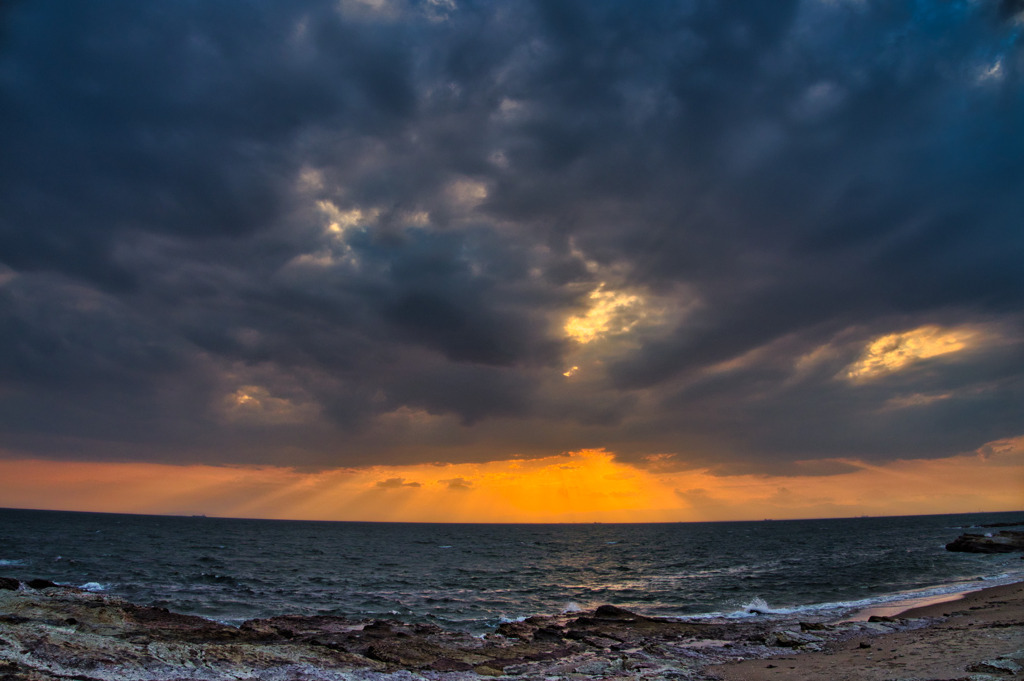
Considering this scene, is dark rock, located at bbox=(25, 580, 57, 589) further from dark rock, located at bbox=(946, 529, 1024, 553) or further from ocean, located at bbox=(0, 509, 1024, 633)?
dark rock, located at bbox=(946, 529, 1024, 553)

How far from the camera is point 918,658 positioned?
18.7 metres

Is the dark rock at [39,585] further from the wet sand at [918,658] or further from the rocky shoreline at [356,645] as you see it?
the wet sand at [918,658]

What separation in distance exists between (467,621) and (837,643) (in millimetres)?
18743

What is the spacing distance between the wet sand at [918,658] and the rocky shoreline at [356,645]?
1.02 m

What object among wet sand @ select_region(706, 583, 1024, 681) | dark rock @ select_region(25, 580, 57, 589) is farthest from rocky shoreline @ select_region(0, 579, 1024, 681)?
wet sand @ select_region(706, 583, 1024, 681)

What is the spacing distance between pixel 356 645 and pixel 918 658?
2092cm

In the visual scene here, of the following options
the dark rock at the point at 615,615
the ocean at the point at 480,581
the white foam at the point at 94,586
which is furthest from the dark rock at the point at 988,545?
the white foam at the point at 94,586

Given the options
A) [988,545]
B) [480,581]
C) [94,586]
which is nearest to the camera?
[94,586]

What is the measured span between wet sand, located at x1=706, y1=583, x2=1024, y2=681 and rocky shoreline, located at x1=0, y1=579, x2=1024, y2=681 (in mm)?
1017

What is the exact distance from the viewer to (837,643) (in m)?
23.4

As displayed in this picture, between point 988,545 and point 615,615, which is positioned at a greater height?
point 615,615

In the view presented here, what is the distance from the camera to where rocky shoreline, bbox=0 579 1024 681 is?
16.8 m

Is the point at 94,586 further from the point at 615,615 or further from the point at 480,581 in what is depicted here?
the point at 615,615

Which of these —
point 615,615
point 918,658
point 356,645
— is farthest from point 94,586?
point 918,658
